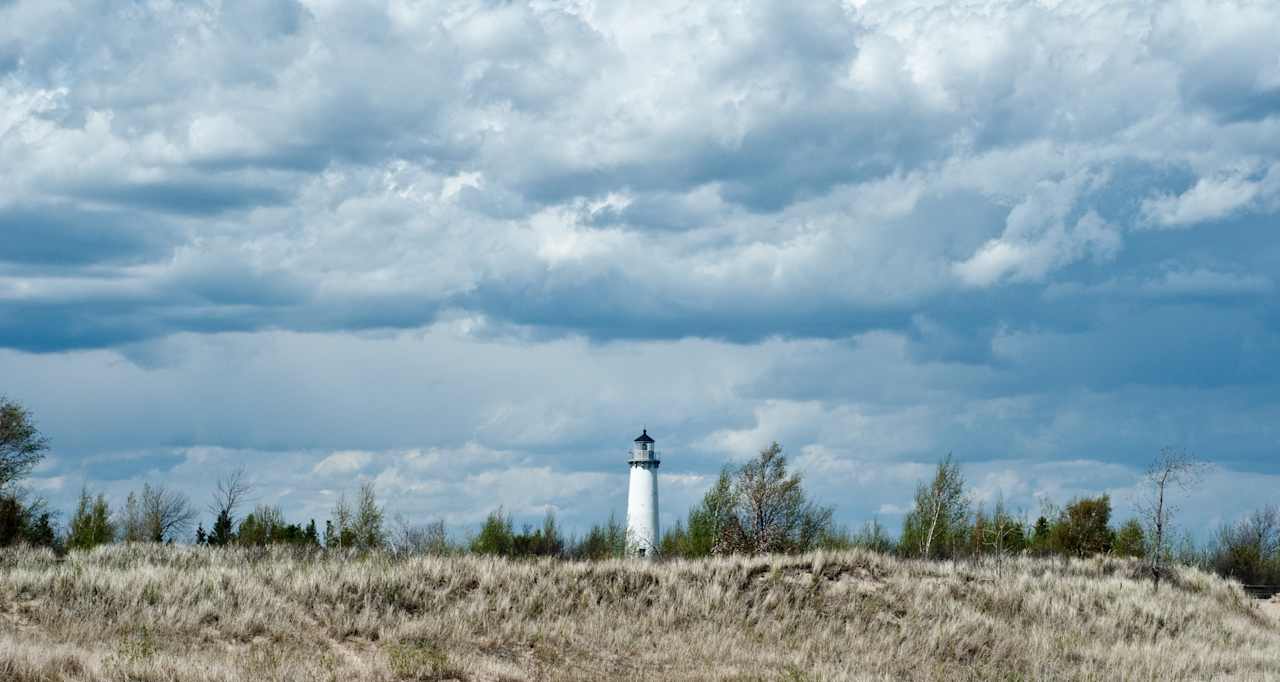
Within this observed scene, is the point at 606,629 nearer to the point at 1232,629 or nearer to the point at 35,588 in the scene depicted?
the point at 35,588

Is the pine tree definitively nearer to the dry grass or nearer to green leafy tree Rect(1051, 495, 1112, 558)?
the dry grass

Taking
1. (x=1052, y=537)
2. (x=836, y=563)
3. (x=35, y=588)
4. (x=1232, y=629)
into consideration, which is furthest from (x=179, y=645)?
(x=1052, y=537)

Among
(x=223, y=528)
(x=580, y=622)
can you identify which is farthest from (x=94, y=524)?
(x=580, y=622)

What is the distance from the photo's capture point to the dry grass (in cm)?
2527

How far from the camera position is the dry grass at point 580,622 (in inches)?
995

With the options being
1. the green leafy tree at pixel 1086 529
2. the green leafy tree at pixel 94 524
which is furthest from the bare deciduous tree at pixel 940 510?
the green leafy tree at pixel 94 524

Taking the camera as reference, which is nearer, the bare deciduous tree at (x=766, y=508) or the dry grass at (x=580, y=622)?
the dry grass at (x=580, y=622)

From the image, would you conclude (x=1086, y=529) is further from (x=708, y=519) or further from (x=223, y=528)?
(x=223, y=528)

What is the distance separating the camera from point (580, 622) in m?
31.3

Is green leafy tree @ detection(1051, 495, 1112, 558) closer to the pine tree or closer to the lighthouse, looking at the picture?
the lighthouse

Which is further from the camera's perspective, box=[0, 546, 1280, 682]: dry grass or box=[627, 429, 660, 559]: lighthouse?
box=[627, 429, 660, 559]: lighthouse

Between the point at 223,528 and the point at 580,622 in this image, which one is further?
the point at 223,528

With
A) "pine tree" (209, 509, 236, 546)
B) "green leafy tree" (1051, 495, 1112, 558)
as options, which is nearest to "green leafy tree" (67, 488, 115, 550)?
"pine tree" (209, 509, 236, 546)

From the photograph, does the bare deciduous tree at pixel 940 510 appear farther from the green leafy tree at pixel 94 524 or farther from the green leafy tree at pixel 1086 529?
the green leafy tree at pixel 94 524
